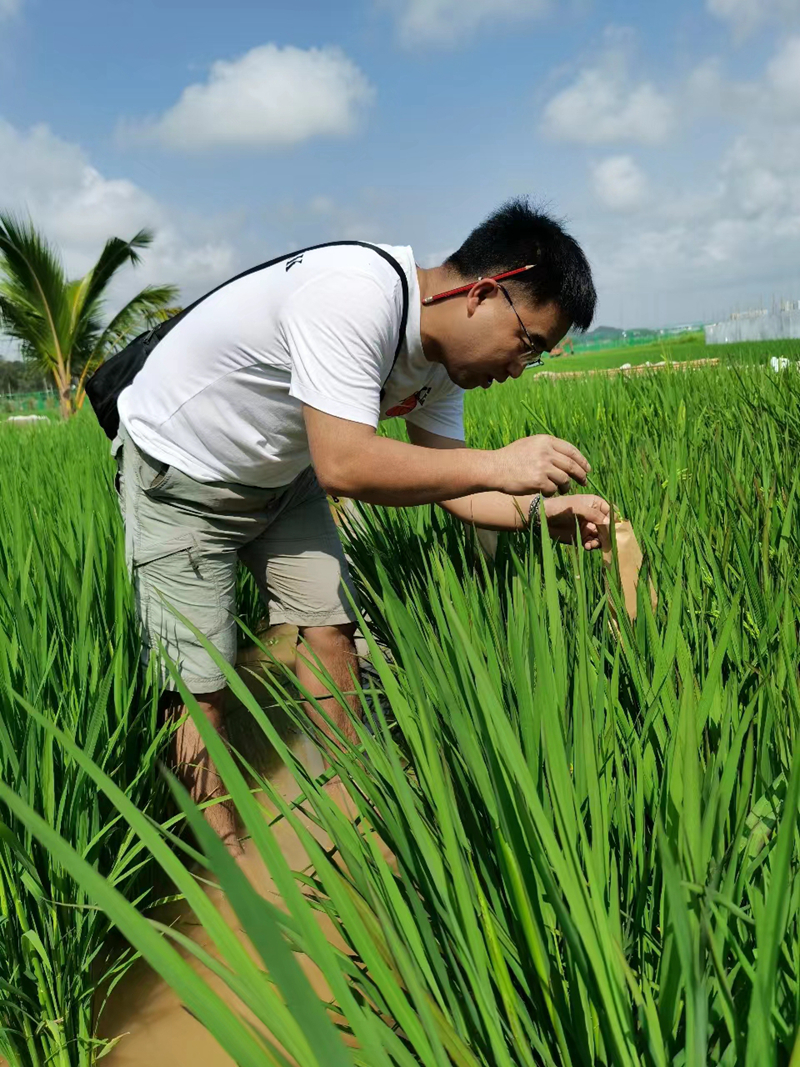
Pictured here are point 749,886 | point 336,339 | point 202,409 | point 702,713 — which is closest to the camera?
point 749,886

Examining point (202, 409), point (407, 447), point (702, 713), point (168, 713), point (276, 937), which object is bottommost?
point (168, 713)

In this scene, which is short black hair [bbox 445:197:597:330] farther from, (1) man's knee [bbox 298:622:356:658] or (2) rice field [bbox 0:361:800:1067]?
(1) man's knee [bbox 298:622:356:658]

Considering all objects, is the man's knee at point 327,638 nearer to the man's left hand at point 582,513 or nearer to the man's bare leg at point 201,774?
the man's bare leg at point 201,774

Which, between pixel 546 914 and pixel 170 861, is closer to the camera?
pixel 170 861

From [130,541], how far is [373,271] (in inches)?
29.8

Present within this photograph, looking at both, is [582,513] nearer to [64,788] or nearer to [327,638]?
[327,638]

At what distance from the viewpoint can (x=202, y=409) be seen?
148 centimetres

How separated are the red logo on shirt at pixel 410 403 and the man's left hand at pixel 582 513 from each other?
380 mm

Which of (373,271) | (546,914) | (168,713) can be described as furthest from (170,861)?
(168,713)

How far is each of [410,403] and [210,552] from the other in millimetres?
497

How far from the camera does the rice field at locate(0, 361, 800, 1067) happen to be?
1.51 ft

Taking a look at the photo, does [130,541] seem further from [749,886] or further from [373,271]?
[749,886]

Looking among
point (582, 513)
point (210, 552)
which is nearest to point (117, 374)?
point (210, 552)

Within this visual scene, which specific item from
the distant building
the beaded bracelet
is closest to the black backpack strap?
the beaded bracelet
